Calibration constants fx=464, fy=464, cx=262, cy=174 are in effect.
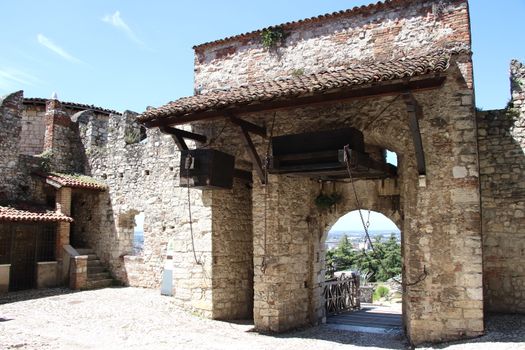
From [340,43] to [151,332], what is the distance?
6.97 meters

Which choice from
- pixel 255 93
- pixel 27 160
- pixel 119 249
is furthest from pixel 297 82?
pixel 27 160

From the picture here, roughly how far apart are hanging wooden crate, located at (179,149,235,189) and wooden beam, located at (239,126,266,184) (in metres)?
0.69

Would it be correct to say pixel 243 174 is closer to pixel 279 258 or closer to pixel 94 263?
pixel 279 258

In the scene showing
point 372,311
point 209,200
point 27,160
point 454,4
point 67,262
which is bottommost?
point 372,311

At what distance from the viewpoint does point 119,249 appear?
49.1ft

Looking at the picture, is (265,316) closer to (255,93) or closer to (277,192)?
(277,192)

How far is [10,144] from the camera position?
1483 centimetres

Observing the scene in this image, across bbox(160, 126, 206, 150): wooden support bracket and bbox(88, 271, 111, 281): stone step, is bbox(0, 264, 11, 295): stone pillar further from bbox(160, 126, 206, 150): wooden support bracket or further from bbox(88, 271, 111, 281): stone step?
bbox(160, 126, 206, 150): wooden support bracket

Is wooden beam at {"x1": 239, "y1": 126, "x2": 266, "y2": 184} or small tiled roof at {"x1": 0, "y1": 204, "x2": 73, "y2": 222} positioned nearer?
wooden beam at {"x1": 239, "y1": 126, "x2": 266, "y2": 184}

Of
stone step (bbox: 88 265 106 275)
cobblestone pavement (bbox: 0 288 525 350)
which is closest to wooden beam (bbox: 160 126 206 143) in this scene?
cobblestone pavement (bbox: 0 288 525 350)

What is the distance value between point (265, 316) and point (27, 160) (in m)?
10.6

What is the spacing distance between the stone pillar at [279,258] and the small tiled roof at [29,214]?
25.1ft

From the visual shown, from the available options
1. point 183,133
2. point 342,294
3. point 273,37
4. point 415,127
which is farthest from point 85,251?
point 415,127

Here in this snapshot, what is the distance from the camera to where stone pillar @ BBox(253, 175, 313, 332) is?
918 centimetres
